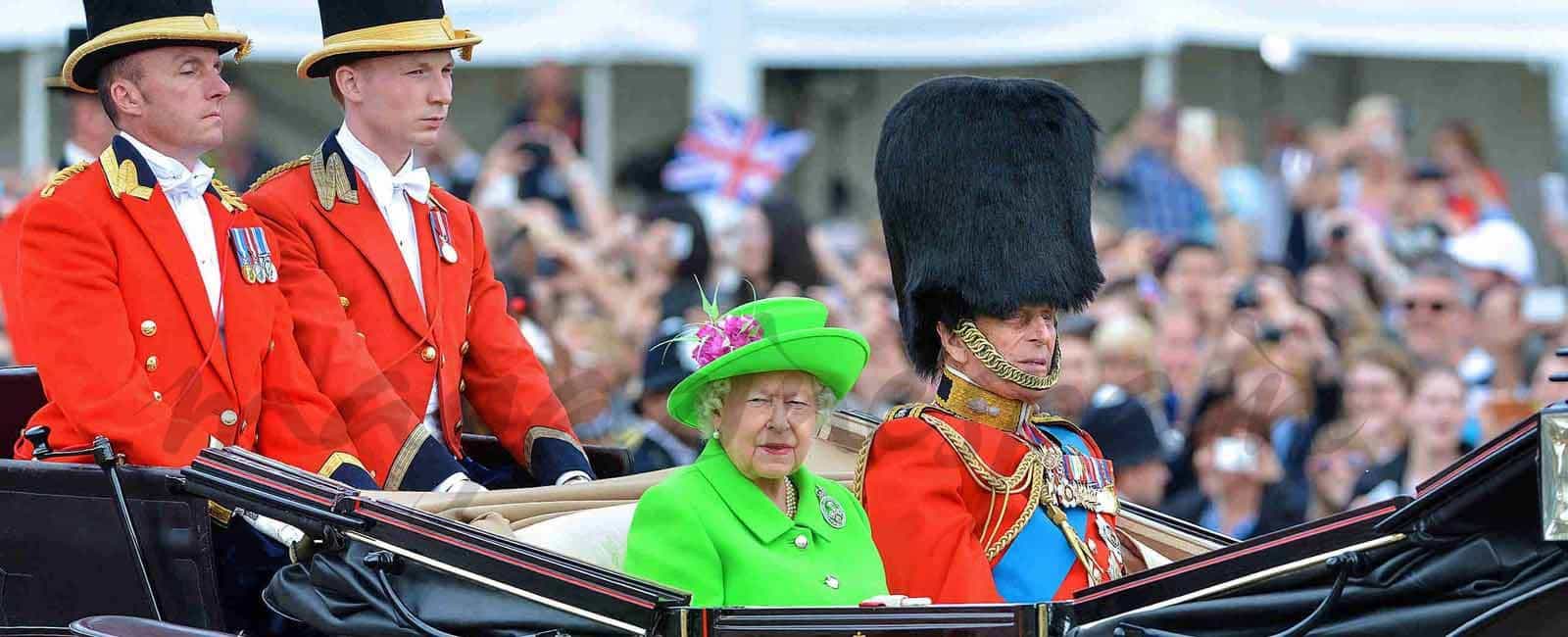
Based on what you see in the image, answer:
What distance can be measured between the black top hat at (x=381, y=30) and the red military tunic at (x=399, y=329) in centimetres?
24

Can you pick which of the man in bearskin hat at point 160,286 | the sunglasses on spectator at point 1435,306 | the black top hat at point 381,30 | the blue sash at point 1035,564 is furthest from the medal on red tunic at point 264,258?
the sunglasses on spectator at point 1435,306

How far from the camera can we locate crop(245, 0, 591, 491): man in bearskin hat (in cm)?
536

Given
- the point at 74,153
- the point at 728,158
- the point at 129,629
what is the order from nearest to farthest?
1. the point at 129,629
2. the point at 74,153
3. the point at 728,158

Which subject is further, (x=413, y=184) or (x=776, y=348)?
(x=413, y=184)

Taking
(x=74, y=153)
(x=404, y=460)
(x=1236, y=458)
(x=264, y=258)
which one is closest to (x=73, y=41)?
(x=74, y=153)

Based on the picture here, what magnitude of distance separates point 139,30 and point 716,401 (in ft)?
4.84

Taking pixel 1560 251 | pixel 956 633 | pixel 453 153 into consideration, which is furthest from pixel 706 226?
pixel 956 633

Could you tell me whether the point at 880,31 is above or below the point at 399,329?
above

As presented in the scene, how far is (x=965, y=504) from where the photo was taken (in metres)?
5.05

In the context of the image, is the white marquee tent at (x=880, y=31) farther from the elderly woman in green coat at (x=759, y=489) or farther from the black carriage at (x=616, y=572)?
the elderly woman in green coat at (x=759, y=489)

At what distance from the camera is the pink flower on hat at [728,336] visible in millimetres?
4777

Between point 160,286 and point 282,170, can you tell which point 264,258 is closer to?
point 160,286

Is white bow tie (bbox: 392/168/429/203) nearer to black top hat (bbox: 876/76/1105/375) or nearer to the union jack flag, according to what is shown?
black top hat (bbox: 876/76/1105/375)

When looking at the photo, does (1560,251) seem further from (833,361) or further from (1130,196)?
(833,361)
